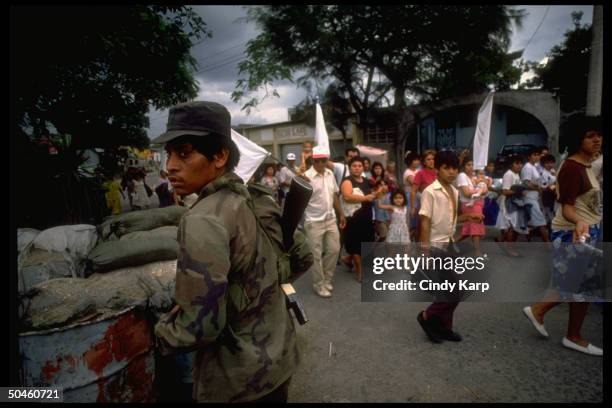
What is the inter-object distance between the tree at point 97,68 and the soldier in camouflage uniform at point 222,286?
260cm

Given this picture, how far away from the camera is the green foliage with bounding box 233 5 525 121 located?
14617mm

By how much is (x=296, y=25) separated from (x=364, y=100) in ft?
14.8

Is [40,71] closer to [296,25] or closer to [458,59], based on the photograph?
[296,25]

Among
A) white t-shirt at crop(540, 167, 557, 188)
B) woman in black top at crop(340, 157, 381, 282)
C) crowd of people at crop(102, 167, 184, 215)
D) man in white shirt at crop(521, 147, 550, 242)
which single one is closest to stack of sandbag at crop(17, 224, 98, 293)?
woman in black top at crop(340, 157, 381, 282)

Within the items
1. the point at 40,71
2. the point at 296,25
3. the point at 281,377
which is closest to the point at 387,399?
the point at 281,377

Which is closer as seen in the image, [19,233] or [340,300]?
[19,233]

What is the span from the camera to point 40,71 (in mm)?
3566

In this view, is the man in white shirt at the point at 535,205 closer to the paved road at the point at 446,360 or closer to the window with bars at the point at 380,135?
the paved road at the point at 446,360

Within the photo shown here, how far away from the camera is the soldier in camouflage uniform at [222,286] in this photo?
1171mm

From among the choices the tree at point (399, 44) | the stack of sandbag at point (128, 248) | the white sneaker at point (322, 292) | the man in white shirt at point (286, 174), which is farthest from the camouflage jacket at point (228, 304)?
the tree at point (399, 44)

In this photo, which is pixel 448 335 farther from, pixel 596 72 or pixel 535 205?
pixel 596 72

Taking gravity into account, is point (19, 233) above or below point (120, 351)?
above

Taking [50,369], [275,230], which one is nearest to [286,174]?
[50,369]

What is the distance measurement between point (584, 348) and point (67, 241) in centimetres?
413
